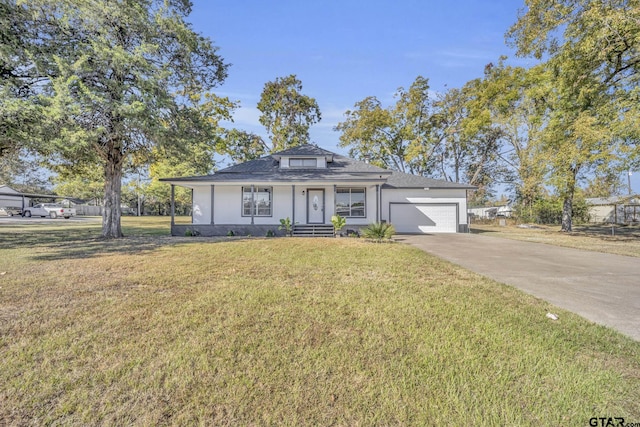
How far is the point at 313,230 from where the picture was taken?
15.1 metres

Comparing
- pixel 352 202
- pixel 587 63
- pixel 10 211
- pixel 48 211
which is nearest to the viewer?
pixel 587 63

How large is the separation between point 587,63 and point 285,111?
22904 millimetres

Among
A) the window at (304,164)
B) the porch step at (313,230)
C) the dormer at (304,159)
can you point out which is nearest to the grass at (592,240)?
the porch step at (313,230)

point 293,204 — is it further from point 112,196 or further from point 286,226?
point 112,196

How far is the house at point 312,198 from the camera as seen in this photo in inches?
591

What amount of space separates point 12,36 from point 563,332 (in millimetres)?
16554

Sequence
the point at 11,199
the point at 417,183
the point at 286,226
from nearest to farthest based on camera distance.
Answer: the point at 286,226 < the point at 417,183 < the point at 11,199

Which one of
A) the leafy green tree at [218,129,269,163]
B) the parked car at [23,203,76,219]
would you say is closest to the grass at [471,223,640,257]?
the leafy green tree at [218,129,269,163]

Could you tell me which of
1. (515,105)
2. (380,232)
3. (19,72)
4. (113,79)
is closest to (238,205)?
(113,79)

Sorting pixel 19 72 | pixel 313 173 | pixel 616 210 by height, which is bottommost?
pixel 616 210

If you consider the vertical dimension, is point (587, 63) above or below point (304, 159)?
above

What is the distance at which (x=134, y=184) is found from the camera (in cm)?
3659

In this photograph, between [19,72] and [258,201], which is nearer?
[19,72]

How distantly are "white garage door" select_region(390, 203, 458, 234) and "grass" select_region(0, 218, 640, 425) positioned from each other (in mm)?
13262
